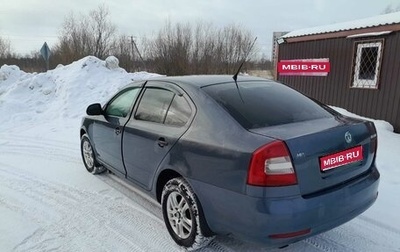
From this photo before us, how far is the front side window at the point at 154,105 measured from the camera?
3.23 metres

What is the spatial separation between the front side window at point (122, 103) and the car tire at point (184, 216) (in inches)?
52.8

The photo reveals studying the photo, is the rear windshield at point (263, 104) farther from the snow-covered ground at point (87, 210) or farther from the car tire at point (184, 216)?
the snow-covered ground at point (87, 210)

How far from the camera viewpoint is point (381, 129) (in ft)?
24.1

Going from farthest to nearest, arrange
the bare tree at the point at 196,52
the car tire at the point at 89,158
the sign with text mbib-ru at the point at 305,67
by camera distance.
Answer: the bare tree at the point at 196,52 → the sign with text mbib-ru at the point at 305,67 → the car tire at the point at 89,158

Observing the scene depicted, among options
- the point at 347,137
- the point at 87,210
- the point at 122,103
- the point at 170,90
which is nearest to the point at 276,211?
the point at 347,137

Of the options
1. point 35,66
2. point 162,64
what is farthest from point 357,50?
point 35,66

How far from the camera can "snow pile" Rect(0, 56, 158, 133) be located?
399 inches

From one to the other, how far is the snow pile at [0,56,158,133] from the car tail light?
8897 mm

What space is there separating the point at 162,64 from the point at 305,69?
14.4m

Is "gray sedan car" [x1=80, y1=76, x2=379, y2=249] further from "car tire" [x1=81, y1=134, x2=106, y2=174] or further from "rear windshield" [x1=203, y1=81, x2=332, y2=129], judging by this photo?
"car tire" [x1=81, y1=134, x2=106, y2=174]

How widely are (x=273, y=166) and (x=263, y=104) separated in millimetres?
838

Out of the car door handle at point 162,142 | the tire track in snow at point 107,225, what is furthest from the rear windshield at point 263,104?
the tire track in snow at point 107,225

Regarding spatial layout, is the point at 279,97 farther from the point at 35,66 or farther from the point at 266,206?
the point at 35,66

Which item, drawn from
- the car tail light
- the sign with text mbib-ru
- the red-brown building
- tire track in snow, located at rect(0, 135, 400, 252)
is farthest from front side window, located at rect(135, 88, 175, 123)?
the sign with text mbib-ru
